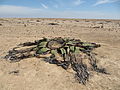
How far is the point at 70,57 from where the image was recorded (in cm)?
487

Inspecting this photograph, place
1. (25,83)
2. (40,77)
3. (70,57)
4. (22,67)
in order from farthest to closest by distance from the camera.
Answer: (70,57)
(22,67)
(40,77)
(25,83)

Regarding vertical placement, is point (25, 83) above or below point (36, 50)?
below

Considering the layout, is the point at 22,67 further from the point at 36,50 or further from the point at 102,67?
the point at 102,67

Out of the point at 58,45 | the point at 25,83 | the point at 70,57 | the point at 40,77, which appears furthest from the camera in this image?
the point at 58,45

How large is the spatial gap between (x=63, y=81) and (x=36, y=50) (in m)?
2.10

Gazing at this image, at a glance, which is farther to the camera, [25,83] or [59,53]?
[59,53]

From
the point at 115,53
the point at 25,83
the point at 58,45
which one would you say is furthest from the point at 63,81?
the point at 115,53

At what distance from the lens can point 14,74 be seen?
4.07 m

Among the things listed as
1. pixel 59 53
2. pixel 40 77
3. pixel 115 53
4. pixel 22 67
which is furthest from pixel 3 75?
pixel 115 53

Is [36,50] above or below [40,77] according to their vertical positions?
above

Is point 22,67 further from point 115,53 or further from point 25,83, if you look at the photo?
point 115,53

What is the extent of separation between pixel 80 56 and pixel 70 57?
1.30 ft

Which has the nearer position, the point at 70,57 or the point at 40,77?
the point at 40,77

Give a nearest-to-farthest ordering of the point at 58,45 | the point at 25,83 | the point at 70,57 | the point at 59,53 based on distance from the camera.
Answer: the point at 25,83
the point at 70,57
the point at 59,53
the point at 58,45
